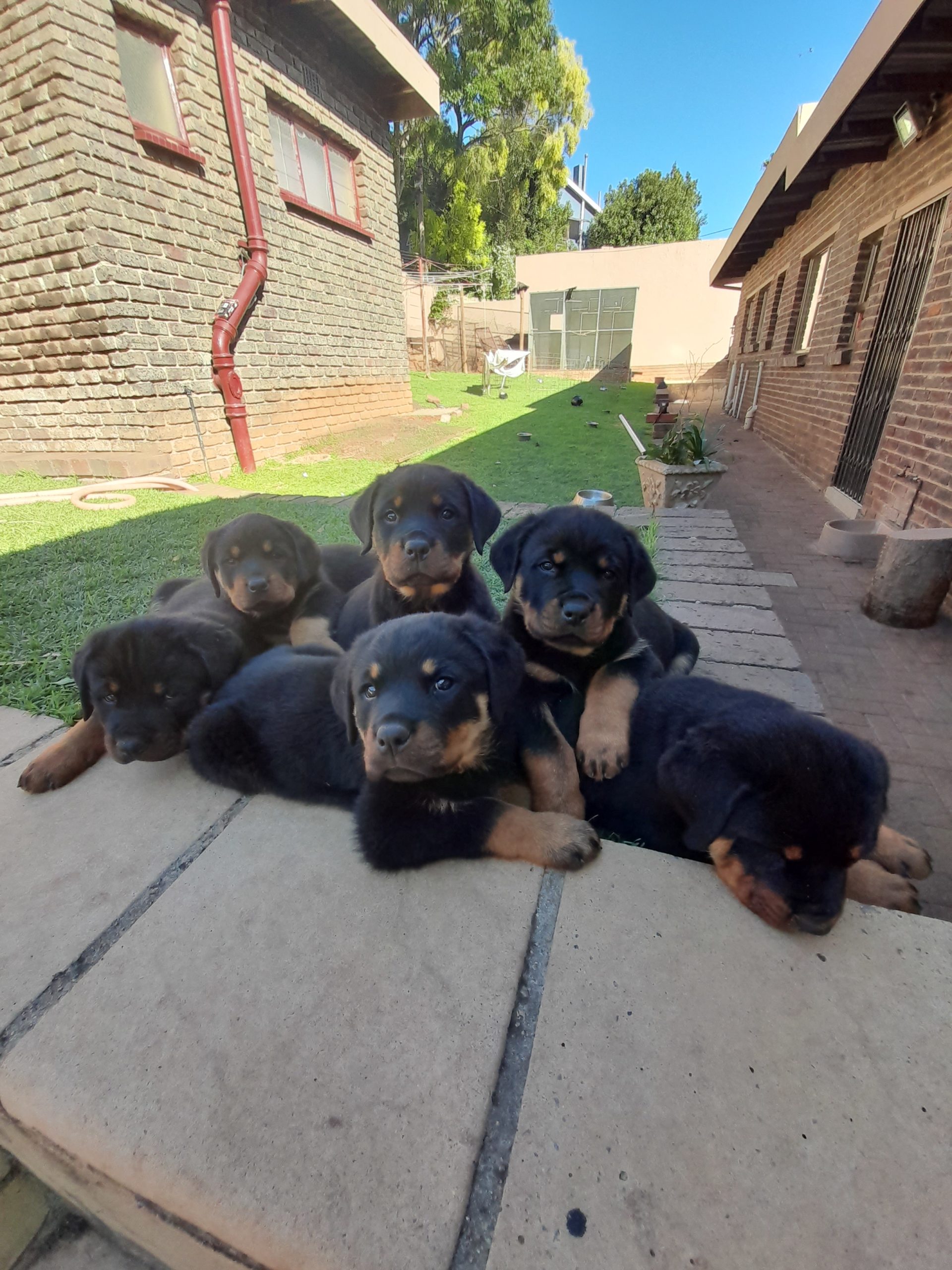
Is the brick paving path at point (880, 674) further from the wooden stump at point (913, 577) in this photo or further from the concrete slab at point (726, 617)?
the concrete slab at point (726, 617)

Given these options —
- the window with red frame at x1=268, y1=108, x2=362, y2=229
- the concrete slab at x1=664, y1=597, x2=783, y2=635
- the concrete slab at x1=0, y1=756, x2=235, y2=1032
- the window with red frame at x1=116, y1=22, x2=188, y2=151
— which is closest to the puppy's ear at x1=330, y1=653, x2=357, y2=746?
the concrete slab at x1=0, y1=756, x2=235, y2=1032

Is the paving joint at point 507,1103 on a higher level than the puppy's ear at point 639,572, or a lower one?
lower

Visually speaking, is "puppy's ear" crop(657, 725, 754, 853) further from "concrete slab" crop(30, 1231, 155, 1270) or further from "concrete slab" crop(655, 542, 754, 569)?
"concrete slab" crop(655, 542, 754, 569)

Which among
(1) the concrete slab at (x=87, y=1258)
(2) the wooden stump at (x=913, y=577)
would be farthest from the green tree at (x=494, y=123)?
(1) the concrete slab at (x=87, y=1258)

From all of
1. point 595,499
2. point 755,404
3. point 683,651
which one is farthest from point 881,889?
point 755,404

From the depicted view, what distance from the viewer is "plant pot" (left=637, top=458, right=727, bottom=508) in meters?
6.40

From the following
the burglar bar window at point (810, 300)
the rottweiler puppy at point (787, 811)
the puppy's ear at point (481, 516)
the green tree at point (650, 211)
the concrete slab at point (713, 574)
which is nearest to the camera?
the rottweiler puppy at point (787, 811)

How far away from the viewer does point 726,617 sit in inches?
153

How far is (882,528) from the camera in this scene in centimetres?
566

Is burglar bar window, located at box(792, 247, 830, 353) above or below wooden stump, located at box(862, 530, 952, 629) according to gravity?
above

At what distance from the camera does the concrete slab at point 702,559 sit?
4.78m

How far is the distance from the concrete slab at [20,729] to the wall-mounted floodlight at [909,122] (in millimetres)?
8555

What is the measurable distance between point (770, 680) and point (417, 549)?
1.98 metres

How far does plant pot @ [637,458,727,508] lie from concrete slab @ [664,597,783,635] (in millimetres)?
2827
